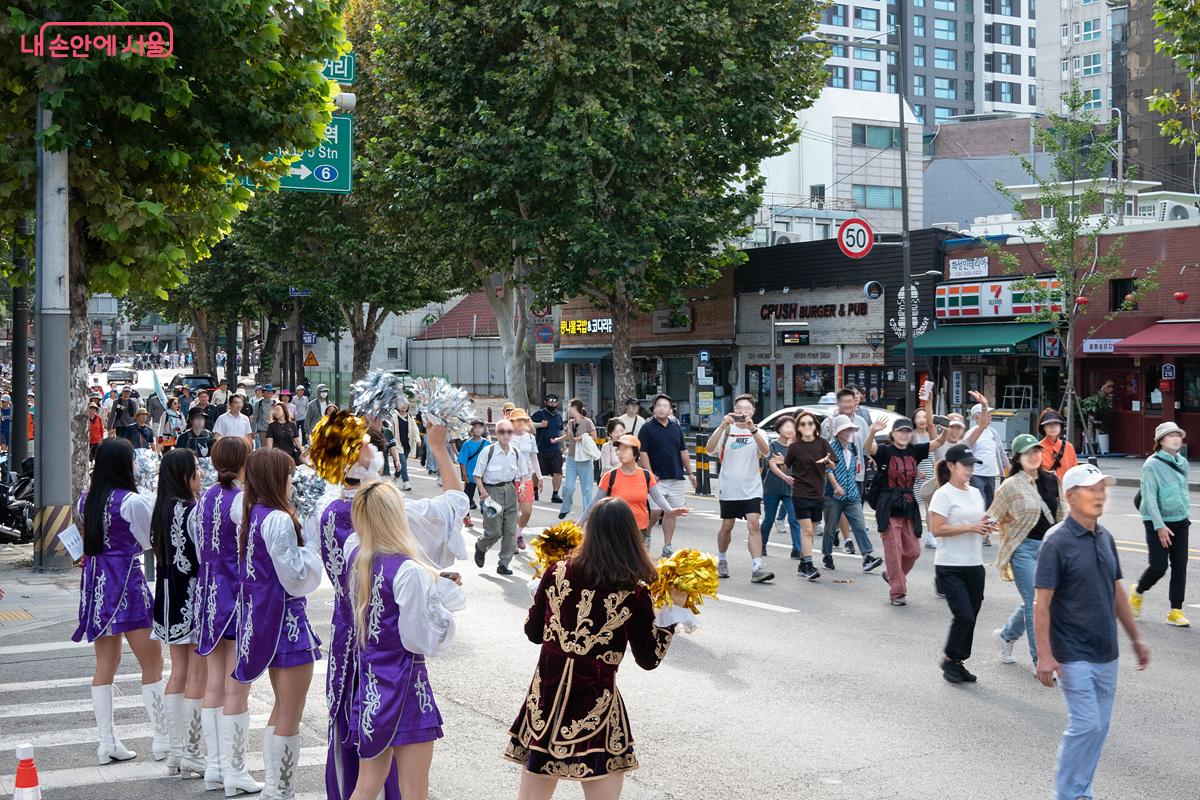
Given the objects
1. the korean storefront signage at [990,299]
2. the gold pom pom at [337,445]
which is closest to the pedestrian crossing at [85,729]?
the gold pom pom at [337,445]

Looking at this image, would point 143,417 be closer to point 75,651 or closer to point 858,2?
point 75,651

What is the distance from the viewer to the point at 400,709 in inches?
192

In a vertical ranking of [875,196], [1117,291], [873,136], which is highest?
[873,136]

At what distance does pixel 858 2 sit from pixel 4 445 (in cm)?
7101

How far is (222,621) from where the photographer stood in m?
6.36

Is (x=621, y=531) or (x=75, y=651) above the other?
(x=621, y=531)

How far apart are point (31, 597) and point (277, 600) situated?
7.93m

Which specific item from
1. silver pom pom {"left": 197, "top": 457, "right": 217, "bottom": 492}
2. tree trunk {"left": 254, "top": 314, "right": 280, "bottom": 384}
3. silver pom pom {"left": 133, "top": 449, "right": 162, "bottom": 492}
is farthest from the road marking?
tree trunk {"left": 254, "top": 314, "right": 280, "bottom": 384}

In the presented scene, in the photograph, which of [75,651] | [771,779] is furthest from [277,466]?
[75,651]

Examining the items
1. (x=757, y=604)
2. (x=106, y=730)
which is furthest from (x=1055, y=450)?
(x=106, y=730)

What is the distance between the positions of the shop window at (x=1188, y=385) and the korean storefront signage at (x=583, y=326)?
63.0 ft

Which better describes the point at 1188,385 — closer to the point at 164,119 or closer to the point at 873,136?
the point at 164,119

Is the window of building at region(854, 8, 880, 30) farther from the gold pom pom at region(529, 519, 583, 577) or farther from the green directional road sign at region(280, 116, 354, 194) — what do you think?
the gold pom pom at region(529, 519, 583, 577)

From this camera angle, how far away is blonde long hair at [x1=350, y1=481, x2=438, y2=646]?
4.84 metres
